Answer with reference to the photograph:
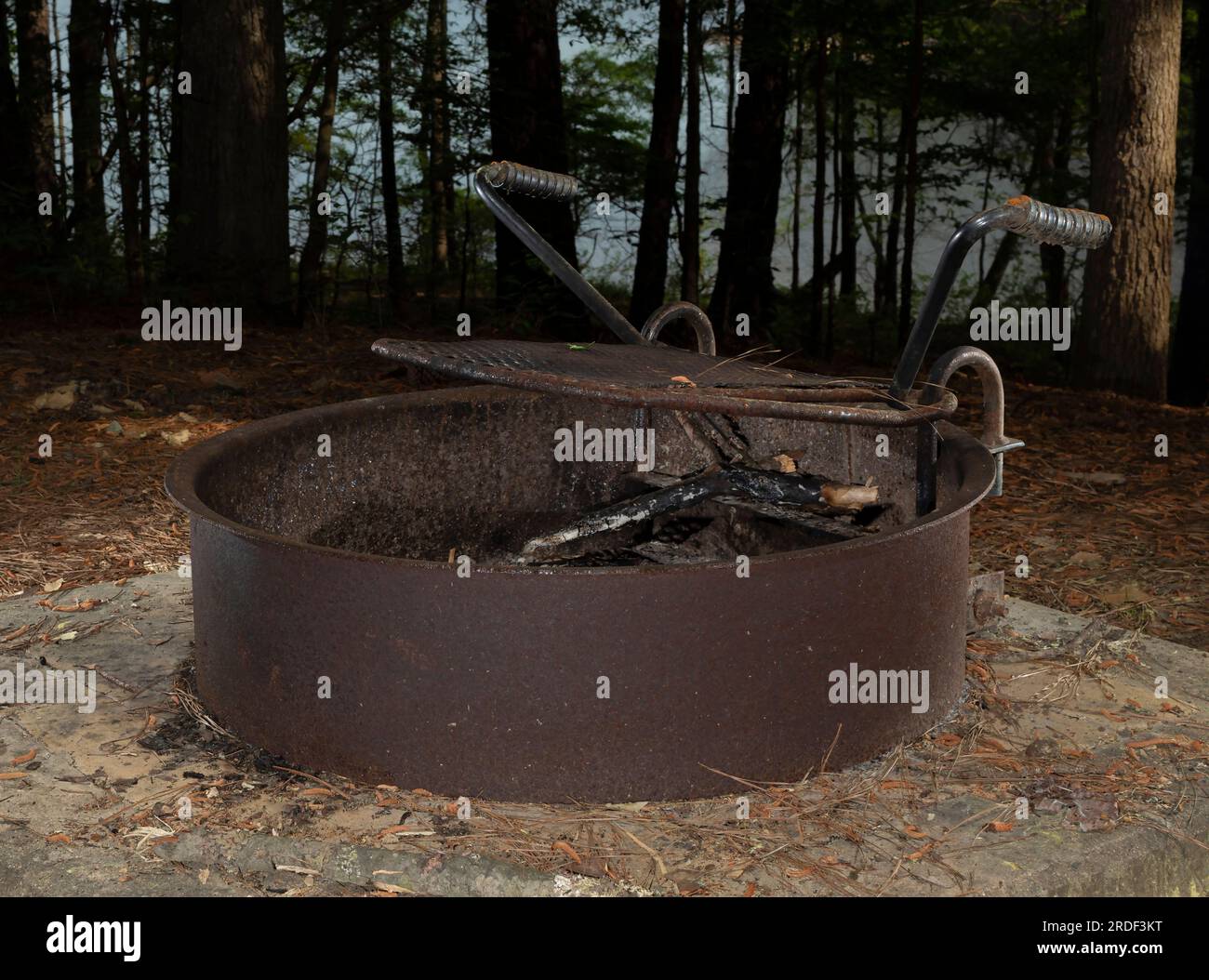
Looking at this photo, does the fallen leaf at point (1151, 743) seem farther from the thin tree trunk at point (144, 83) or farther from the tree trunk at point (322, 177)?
the thin tree trunk at point (144, 83)

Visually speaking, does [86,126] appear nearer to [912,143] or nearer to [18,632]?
[912,143]

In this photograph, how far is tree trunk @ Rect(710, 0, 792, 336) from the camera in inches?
336

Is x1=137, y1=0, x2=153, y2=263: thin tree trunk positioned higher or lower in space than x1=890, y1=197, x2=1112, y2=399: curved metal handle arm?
higher

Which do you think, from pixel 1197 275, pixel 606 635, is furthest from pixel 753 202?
pixel 606 635

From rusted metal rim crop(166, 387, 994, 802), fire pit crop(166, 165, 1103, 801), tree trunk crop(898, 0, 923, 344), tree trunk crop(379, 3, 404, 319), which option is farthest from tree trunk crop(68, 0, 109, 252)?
rusted metal rim crop(166, 387, 994, 802)

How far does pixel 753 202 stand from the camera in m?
8.63

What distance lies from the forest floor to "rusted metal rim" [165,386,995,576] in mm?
905

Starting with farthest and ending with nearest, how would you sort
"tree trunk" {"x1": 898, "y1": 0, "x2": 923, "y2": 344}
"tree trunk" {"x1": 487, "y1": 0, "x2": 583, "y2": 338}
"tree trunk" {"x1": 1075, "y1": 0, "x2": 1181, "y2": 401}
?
"tree trunk" {"x1": 898, "y1": 0, "x2": 923, "y2": 344} < "tree trunk" {"x1": 487, "y1": 0, "x2": 583, "y2": 338} < "tree trunk" {"x1": 1075, "y1": 0, "x2": 1181, "y2": 401}

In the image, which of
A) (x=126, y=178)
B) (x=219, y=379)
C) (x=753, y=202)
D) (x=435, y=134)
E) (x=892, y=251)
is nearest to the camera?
(x=219, y=379)

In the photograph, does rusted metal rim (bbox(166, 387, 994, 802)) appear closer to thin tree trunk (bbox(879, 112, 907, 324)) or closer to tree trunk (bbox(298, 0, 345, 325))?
tree trunk (bbox(298, 0, 345, 325))

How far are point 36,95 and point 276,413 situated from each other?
362 cm

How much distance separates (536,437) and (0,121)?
5712 millimetres

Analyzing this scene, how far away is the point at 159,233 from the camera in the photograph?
7.18 metres

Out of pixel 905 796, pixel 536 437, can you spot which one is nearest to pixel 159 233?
pixel 536 437
